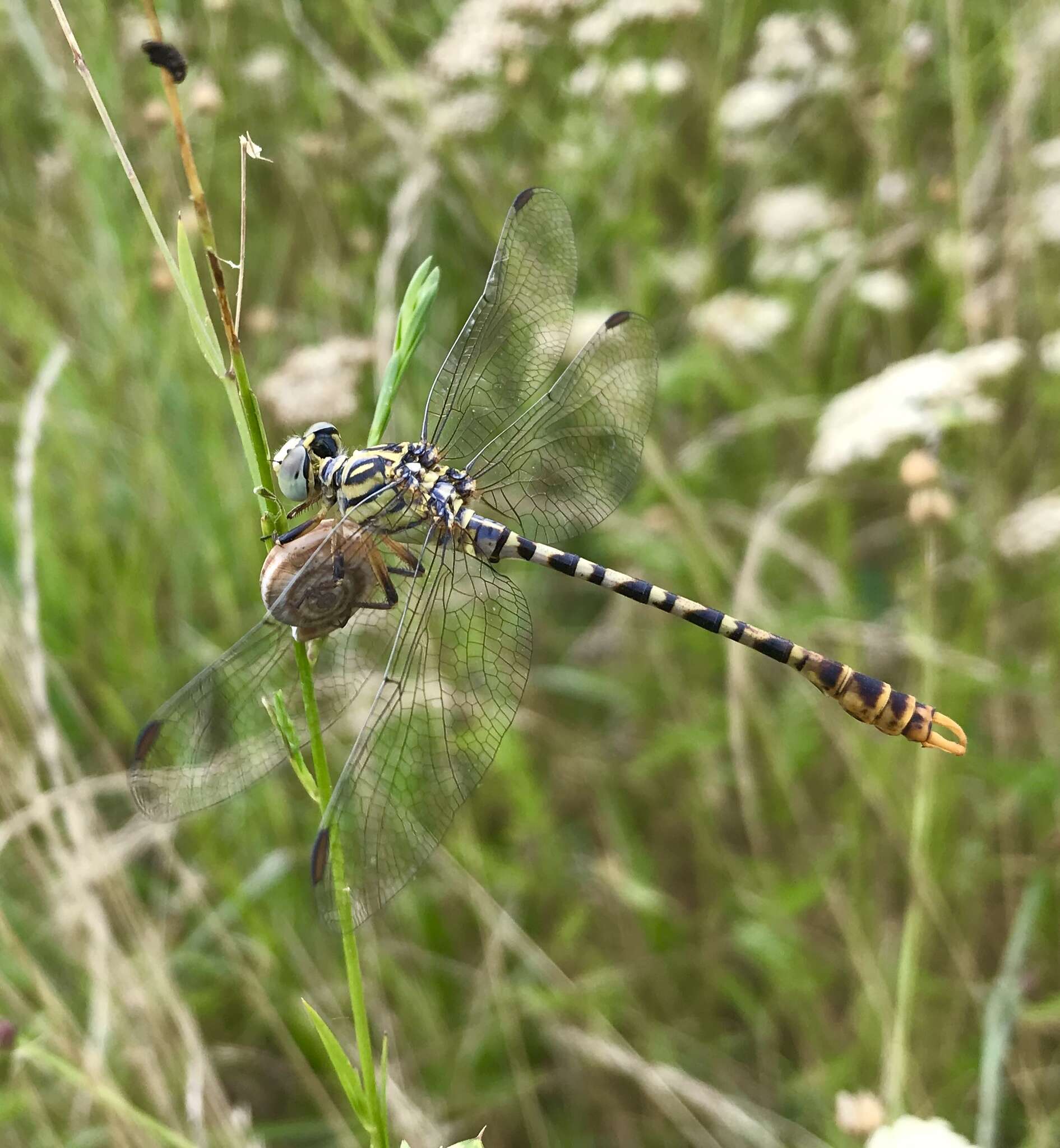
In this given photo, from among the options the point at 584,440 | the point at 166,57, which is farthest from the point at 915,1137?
the point at 166,57

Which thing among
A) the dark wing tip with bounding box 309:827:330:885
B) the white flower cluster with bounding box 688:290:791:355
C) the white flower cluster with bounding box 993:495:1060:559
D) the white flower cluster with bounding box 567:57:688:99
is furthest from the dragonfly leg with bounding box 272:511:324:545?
the white flower cluster with bounding box 567:57:688:99

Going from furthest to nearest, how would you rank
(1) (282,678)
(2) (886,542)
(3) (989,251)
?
(2) (886,542), (3) (989,251), (1) (282,678)

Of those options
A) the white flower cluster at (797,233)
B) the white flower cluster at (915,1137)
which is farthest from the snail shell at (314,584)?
the white flower cluster at (797,233)

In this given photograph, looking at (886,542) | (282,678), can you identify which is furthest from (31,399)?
(886,542)

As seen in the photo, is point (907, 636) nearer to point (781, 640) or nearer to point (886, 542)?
point (781, 640)

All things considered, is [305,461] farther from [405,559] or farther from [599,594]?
[599,594]

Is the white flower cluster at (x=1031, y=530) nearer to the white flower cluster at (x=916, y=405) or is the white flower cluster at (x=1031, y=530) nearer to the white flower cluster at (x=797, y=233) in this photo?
the white flower cluster at (x=916, y=405)
